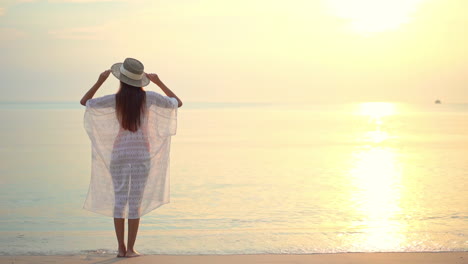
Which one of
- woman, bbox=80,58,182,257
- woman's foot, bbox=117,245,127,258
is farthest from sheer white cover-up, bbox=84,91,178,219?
woman's foot, bbox=117,245,127,258

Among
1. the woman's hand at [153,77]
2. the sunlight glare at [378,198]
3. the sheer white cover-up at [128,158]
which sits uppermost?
the woman's hand at [153,77]

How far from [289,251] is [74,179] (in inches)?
272

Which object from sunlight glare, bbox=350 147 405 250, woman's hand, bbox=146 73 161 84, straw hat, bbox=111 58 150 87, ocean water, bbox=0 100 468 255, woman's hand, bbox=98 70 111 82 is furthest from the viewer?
sunlight glare, bbox=350 147 405 250

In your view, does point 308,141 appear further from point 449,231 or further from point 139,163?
point 139,163

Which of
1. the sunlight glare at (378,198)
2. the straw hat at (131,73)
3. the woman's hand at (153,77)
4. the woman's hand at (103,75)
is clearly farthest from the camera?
the sunlight glare at (378,198)

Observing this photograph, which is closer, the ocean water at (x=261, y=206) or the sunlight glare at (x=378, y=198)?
the ocean water at (x=261, y=206)

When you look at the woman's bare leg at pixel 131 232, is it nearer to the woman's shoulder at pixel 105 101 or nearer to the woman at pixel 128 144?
the woman at pixel 128 144

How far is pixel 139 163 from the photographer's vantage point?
5742 mm

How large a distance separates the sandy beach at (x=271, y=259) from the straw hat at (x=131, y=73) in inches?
65.8

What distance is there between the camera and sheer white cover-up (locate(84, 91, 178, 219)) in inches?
225

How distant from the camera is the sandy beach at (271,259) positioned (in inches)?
224

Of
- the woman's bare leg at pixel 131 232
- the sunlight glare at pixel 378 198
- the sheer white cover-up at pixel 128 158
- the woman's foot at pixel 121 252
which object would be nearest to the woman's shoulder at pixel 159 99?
the sheer white cover-up at pixel 128 158

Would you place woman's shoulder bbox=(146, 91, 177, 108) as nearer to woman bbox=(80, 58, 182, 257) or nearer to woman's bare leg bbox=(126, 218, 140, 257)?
woman bbox=(80, 58, 182, 257)

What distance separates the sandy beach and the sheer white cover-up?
448 mm
